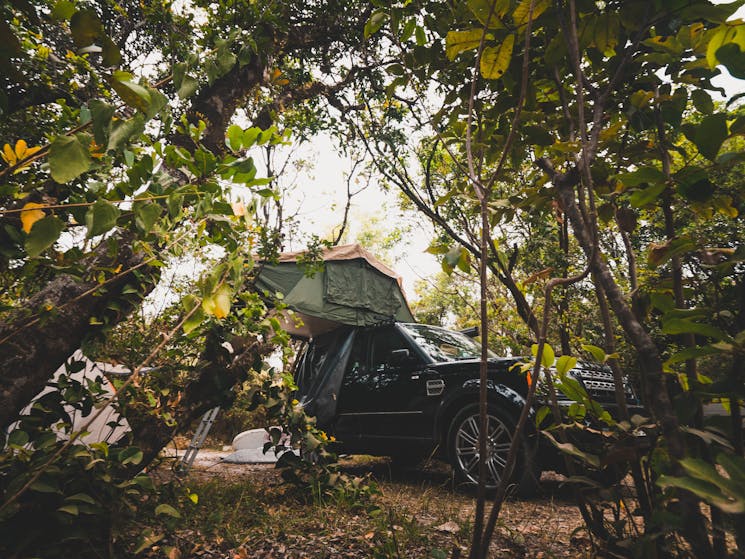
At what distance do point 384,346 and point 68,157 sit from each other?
4200 millimetres

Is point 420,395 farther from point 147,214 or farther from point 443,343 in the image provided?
point 147,214

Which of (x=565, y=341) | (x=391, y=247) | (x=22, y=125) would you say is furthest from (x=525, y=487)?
(x=391, y=247)

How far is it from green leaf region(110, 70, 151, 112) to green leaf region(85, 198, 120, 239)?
0.19m

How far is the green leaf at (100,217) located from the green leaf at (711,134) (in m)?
1.06

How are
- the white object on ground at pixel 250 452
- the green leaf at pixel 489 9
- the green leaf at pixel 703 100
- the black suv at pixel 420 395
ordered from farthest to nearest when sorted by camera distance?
the white object on ground at pixel 250 452
the black suv at pixel 420 395
the green leaf at pixel 703 100
the green leaf at pixel 489 9

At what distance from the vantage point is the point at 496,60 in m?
1.01

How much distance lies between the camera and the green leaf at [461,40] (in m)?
0.96

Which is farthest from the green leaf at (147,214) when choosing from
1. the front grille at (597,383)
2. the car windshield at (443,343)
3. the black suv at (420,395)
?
the car windshield at (443,343)

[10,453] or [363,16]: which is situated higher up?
[363,16]

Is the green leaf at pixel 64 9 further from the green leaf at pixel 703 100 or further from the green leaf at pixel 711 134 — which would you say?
the green leaf at pixel 703 100

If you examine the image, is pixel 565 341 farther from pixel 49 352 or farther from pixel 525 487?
pixel 49 352

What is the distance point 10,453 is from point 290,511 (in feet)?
5.34

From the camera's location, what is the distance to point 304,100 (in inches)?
206

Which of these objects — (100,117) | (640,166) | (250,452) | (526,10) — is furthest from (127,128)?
(250,452)
